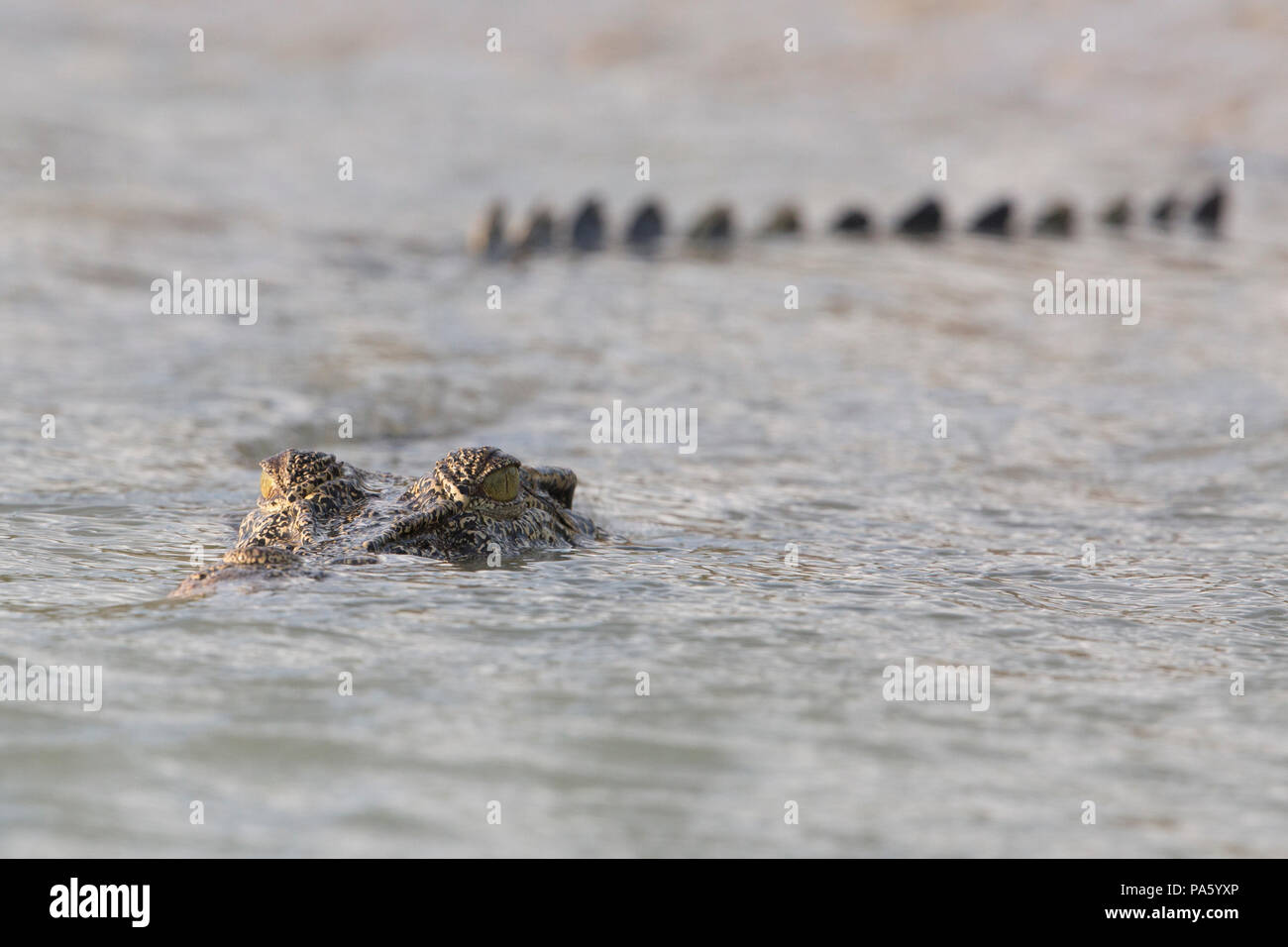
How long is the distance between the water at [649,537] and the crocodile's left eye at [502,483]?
0.32 meters

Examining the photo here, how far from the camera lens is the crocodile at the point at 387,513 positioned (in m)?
5.64

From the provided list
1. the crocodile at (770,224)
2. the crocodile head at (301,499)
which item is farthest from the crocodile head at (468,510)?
the crocodile at (770,224)

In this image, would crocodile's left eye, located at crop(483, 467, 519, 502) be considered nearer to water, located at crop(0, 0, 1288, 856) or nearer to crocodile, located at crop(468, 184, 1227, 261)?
water, located at crop(0, 0, 1288, 856)

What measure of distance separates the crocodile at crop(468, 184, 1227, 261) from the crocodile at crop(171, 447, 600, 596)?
36.7 ft

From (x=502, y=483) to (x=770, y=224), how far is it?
46.4ft

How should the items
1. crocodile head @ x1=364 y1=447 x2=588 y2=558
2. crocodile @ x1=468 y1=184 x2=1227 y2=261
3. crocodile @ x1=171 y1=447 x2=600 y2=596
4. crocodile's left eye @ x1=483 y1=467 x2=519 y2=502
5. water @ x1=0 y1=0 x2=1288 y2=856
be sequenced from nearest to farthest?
water @ x1=0 y1=0 x2=1288 y2=856 < crocodile @ x1=171 y1=447 x2=600 y2=596 < crocodile head @ x1=364 y1=447 x2=588 y2=558 < crocodile's left eye @ x1=483 y1=467 x2=519 y2=502 < crocodile @ x1=468 y1=184 x2=1227 y2=261

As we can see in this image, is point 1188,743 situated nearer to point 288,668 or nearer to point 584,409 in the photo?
point 288,668

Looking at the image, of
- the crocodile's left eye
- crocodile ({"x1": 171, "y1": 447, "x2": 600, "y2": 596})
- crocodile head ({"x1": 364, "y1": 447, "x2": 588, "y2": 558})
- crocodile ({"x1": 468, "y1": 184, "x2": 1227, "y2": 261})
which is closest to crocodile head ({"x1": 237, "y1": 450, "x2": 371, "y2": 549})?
crocodile ({"x1": 171, "y1": 447, "x2": 600, "y2": 596})

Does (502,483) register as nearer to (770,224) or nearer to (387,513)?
(387,513)

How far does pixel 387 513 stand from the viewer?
5859mm

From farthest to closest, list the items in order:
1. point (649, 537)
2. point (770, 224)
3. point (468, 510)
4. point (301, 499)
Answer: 1. point (770, 224)
2. point (649, 537)
3. point (468, 510)
4. point (301, 499)

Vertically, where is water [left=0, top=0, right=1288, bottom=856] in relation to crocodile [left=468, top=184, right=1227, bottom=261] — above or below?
below

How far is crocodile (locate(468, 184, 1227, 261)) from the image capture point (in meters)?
17.7

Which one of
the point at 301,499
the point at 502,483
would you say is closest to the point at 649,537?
the point at 502,483
